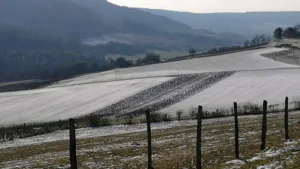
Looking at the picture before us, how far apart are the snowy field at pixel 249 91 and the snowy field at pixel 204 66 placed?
20.6 meters

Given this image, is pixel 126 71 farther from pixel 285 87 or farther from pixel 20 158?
pixel 20 158

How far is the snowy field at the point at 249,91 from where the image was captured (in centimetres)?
9000

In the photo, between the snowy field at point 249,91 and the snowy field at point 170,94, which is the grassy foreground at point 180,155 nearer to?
the snowy field at point 249,91

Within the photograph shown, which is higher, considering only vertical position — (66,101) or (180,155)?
(180,155)

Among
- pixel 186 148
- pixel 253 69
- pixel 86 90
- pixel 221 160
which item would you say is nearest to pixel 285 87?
pixel 253 69

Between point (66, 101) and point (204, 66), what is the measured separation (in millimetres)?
60344

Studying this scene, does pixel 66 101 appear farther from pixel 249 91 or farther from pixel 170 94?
pixel 249 91

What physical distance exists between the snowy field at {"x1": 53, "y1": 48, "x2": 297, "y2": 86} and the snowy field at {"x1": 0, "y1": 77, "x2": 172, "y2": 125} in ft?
52.1

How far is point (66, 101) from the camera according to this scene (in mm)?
114875

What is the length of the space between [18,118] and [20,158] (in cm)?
6749

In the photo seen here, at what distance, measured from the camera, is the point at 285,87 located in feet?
331

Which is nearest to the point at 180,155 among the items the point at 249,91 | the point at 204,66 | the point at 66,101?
the point at 249,91

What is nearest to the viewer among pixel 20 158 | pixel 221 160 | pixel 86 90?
pixel 221 160

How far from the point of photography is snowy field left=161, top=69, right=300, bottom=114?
90000mm
